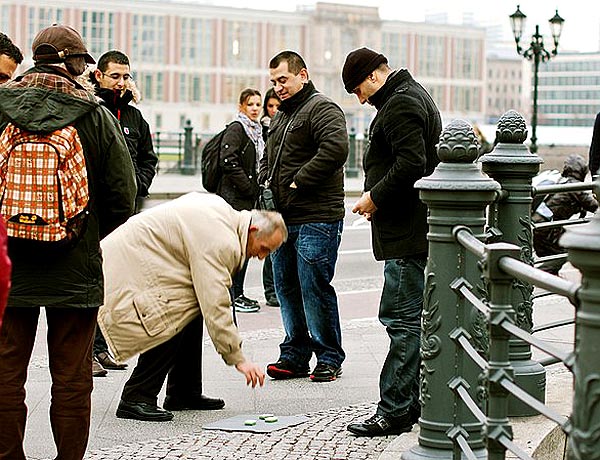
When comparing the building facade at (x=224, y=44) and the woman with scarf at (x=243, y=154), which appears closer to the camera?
the woman with scarf at (x=243, y=154)

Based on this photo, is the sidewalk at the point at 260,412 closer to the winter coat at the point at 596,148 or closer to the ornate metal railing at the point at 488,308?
the ornate metal railing at the point at 488,308

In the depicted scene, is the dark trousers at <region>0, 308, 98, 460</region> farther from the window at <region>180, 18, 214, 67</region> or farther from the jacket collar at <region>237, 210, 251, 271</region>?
the window at <region>180, 18, 214, 67</region>

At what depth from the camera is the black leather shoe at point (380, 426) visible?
227 inches

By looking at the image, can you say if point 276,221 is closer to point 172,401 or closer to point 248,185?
point 172,401

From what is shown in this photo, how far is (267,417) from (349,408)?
493mm

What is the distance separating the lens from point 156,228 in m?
5.62

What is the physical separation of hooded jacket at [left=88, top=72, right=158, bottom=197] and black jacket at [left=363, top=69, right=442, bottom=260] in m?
2.20

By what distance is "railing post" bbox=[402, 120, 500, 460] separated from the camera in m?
4.68

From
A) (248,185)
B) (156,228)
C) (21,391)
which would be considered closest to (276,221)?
(156,228)

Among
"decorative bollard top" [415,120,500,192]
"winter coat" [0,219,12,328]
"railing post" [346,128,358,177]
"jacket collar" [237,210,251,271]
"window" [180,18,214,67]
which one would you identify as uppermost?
"window" [180,18,214,67]

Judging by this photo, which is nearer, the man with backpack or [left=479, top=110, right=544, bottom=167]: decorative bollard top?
the man with backpack

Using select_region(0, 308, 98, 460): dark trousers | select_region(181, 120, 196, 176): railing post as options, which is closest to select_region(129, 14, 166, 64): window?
select_region(181, 120, 196, 176): railing post

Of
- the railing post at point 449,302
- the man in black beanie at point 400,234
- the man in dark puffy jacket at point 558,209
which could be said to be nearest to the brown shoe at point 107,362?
the man in black beanie at point 400,234

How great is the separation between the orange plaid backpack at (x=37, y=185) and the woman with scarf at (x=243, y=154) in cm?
501
